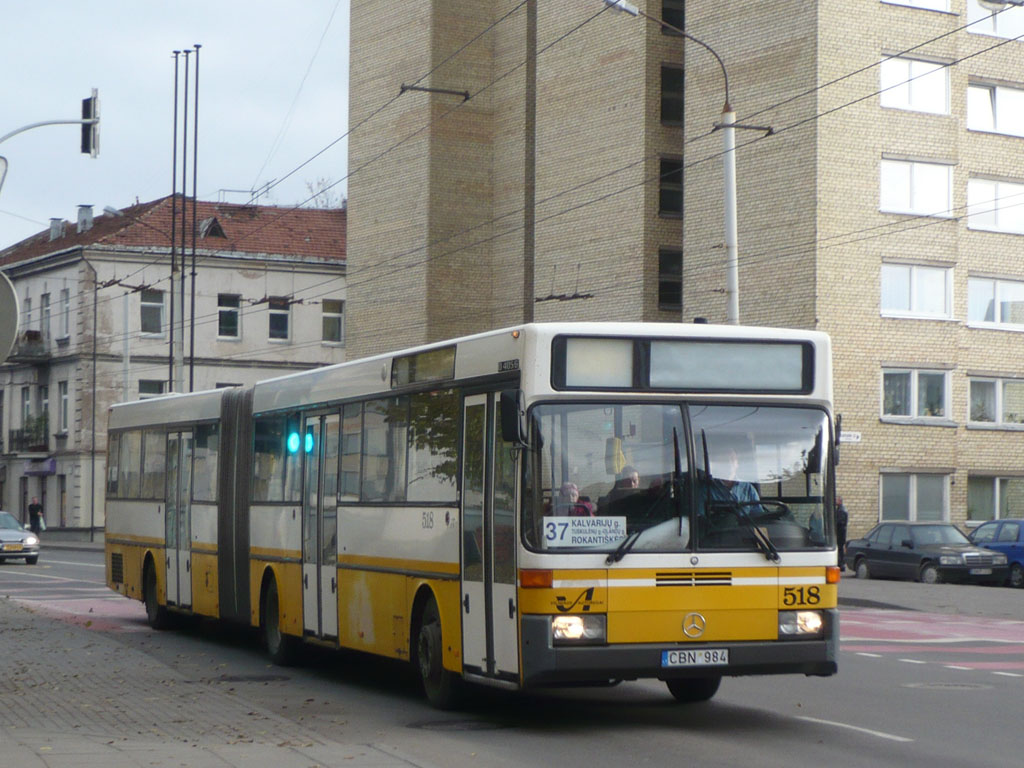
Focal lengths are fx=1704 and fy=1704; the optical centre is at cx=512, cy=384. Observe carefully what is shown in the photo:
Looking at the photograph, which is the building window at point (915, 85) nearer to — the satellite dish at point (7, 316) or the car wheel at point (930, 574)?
the car wheel at point (930, 574)

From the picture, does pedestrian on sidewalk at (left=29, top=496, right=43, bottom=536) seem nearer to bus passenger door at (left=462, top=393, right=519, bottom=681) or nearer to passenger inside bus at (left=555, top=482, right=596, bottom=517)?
bus passenger door at (left=462, top=393, right=519, bottom=681)

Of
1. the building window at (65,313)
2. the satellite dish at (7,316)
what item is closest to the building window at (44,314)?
the building window at (65,313)

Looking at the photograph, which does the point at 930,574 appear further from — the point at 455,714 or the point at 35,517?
the point at 35,517

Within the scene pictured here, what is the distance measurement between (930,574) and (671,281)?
1642 cm

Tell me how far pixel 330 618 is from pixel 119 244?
56.1 metres

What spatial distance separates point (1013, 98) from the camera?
43781 millimetres

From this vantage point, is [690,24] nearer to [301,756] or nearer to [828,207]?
[828,207]

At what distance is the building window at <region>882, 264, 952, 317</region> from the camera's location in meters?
41.0

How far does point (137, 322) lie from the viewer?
69.1 meters

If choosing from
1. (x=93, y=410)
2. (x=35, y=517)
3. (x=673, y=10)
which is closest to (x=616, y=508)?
(x=673, y=10)

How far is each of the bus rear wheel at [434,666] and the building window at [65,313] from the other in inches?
2320

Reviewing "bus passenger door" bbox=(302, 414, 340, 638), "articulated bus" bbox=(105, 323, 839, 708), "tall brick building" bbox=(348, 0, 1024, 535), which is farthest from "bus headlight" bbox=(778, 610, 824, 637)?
"tall brick building" bbox=(348, 0, 1024, 535)

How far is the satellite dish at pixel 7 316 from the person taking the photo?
11.1 meters

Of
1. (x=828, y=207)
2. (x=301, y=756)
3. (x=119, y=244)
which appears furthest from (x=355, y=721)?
(x=119, y=244)
